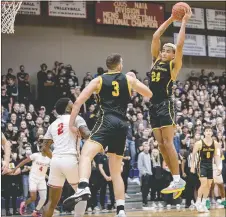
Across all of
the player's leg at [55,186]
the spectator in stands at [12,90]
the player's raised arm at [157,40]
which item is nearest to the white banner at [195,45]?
the spectator in stands at [12,90]

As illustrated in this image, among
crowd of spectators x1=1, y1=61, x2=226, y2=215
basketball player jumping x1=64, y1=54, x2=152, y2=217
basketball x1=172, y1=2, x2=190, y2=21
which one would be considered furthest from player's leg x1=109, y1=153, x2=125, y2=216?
crowd of spectators x1=1, y1=61, x2=226, y2=215

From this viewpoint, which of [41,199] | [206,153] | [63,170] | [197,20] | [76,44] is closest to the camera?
[63,170]

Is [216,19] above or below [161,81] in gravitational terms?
above

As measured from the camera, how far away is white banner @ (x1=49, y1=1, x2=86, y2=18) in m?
21.5

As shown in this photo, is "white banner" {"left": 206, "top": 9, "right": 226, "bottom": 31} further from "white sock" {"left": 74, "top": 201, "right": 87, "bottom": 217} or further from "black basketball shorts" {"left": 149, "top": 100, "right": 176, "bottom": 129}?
"white sock" {"left": 74, "top": 201, "right": 87, "bottom": 217}

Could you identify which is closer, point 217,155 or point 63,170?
point 63,170

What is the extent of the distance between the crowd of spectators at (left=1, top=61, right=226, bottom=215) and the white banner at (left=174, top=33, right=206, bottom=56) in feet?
6.58

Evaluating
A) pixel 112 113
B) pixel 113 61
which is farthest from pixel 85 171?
pixel 113 61

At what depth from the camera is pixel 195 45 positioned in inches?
954

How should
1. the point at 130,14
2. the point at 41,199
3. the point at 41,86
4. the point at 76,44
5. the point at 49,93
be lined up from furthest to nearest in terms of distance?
the point at 76,44 → the point at 130,14 → the point at 41,86 → the point at 49,93 → the point at 41,199

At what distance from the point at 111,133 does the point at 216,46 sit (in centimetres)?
1873

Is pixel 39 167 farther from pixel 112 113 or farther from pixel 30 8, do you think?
pixel 30 8

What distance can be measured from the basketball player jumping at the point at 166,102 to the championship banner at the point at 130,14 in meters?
14.5

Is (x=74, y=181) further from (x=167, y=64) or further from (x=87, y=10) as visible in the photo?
(x=87, y=10)
